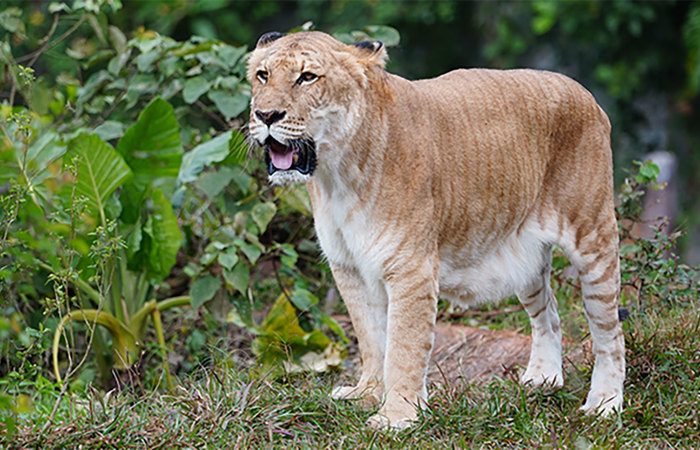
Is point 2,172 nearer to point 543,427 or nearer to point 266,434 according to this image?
point 266,434

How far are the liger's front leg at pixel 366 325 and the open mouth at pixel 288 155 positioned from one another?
681 mm

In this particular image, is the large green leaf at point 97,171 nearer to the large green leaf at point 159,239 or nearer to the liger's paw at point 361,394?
the large green leaf at point 159,239

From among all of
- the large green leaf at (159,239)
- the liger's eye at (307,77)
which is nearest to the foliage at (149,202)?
the large green leaf at (159,239)

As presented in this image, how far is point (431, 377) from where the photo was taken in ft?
17.1

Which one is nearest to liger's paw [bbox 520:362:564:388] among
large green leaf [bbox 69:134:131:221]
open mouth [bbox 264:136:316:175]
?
open mouth [bbox 264:136:316:175]

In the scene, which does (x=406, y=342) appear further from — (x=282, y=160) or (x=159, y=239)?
(x=159, y=239)

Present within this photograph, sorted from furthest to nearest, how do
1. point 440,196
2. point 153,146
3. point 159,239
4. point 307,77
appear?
point 153,146, point 159,239, point 440,196, point 307,77

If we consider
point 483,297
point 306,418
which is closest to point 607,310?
point 483,297

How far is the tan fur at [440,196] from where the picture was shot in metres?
3.86

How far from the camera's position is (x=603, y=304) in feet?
14.7

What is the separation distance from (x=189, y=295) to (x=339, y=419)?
6.14 feet

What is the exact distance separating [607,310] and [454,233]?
880 millimetres

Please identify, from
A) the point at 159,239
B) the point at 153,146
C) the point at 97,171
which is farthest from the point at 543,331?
the point at 97,171

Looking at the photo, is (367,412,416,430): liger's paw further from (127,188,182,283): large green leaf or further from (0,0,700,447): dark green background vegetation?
(127,188,182,283): large green leaf
